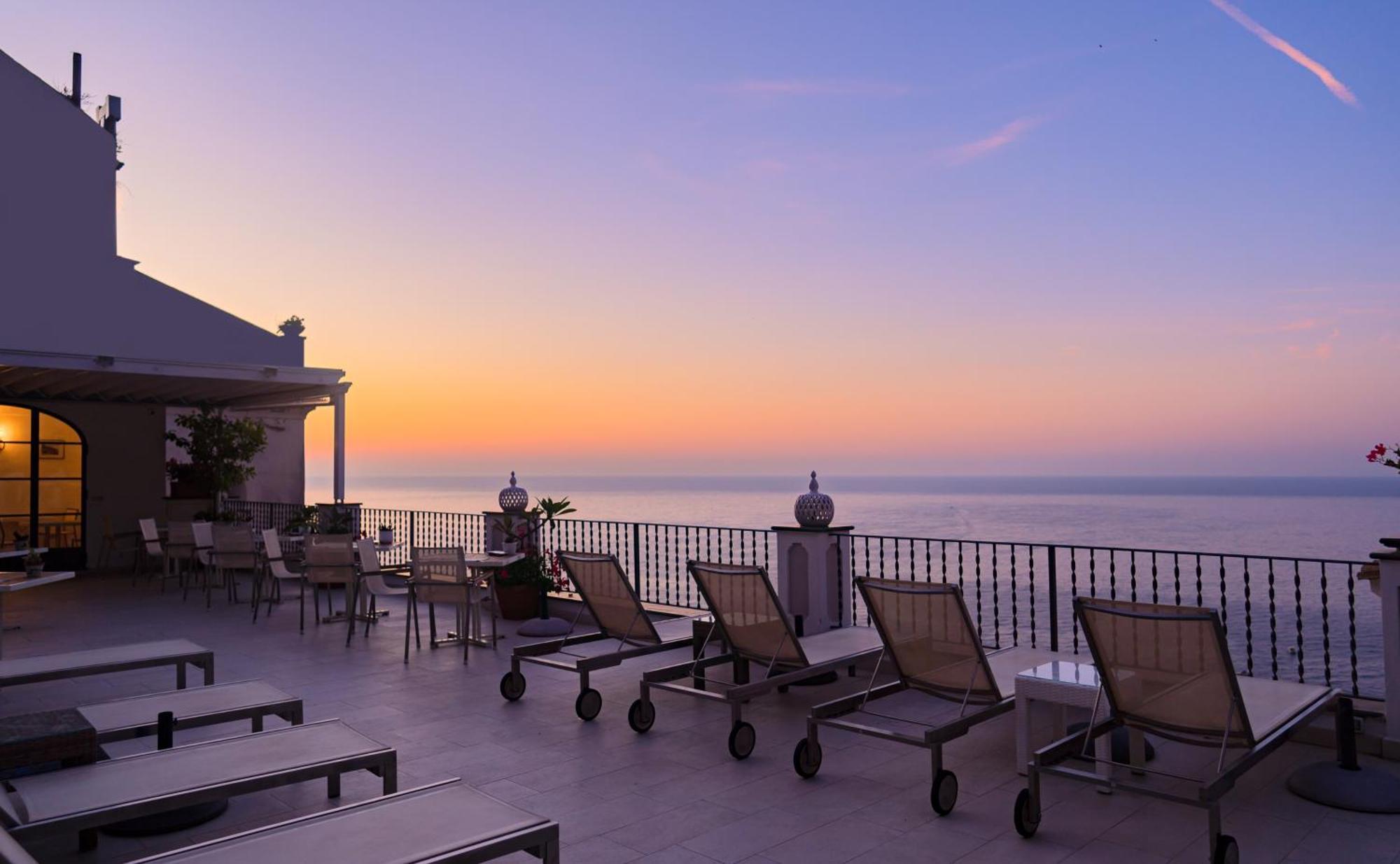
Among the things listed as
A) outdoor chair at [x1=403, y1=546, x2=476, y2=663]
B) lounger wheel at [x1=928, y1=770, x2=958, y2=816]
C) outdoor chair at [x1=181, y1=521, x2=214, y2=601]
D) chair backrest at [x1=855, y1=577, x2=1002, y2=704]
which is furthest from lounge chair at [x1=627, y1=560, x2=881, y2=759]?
outdoor chair at [x1=181, y1=521, x2=214, y2=601]

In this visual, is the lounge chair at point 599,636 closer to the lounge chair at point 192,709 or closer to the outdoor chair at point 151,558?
the lounge chair at point 192,709

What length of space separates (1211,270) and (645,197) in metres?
11.5

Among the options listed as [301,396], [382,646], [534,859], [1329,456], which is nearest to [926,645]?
[534,859]

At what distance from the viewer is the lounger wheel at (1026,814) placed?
3523mm

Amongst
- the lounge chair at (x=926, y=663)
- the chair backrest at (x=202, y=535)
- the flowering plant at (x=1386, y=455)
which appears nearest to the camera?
the lounge chair at (x=926, y=663)

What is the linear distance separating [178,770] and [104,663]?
89.3 inches

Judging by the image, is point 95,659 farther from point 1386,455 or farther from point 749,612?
point 1386,455

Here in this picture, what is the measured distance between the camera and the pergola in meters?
11.0

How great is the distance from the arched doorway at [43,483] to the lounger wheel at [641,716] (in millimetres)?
13122

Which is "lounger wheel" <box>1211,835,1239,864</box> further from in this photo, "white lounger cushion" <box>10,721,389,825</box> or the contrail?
the contrail

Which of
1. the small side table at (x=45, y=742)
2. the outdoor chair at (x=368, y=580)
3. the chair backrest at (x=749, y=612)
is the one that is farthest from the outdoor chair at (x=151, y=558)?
the chair backrest at (x=749, y=612)

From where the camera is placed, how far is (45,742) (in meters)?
3.37

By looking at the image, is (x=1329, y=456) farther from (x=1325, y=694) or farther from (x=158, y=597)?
(x=158, y=597)

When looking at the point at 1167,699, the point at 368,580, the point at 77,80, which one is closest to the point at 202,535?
the point at 368,580
